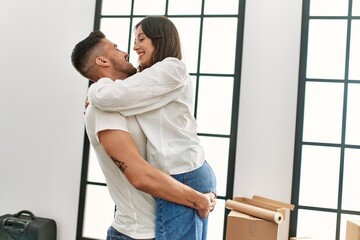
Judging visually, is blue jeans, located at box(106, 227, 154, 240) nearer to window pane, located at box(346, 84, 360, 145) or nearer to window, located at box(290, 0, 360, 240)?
window, located at box(290, 0, 360, 240)

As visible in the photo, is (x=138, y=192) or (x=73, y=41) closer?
(x=138, y=192)

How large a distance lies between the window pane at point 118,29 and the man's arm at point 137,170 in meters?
2.08

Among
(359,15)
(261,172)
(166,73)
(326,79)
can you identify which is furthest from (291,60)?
(166,73)

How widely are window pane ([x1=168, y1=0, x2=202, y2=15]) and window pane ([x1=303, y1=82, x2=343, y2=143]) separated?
3.64 feet

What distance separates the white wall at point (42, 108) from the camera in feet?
9.45

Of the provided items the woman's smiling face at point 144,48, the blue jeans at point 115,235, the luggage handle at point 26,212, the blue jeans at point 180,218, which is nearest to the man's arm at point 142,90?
the woman's smiling face at point 144,48

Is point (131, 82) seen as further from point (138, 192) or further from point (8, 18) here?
point (8, 18)

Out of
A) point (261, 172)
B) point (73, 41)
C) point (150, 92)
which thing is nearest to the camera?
point (150, 92)

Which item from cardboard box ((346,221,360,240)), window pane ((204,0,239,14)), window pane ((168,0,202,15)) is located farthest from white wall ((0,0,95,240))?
cardboard box ((346,221,360,240))

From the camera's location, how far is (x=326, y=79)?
253cm

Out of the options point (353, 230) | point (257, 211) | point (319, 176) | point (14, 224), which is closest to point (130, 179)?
point (257, 211)

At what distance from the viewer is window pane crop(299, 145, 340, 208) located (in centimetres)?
250

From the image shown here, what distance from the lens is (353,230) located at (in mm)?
2049

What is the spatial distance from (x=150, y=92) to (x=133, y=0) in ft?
7.15
